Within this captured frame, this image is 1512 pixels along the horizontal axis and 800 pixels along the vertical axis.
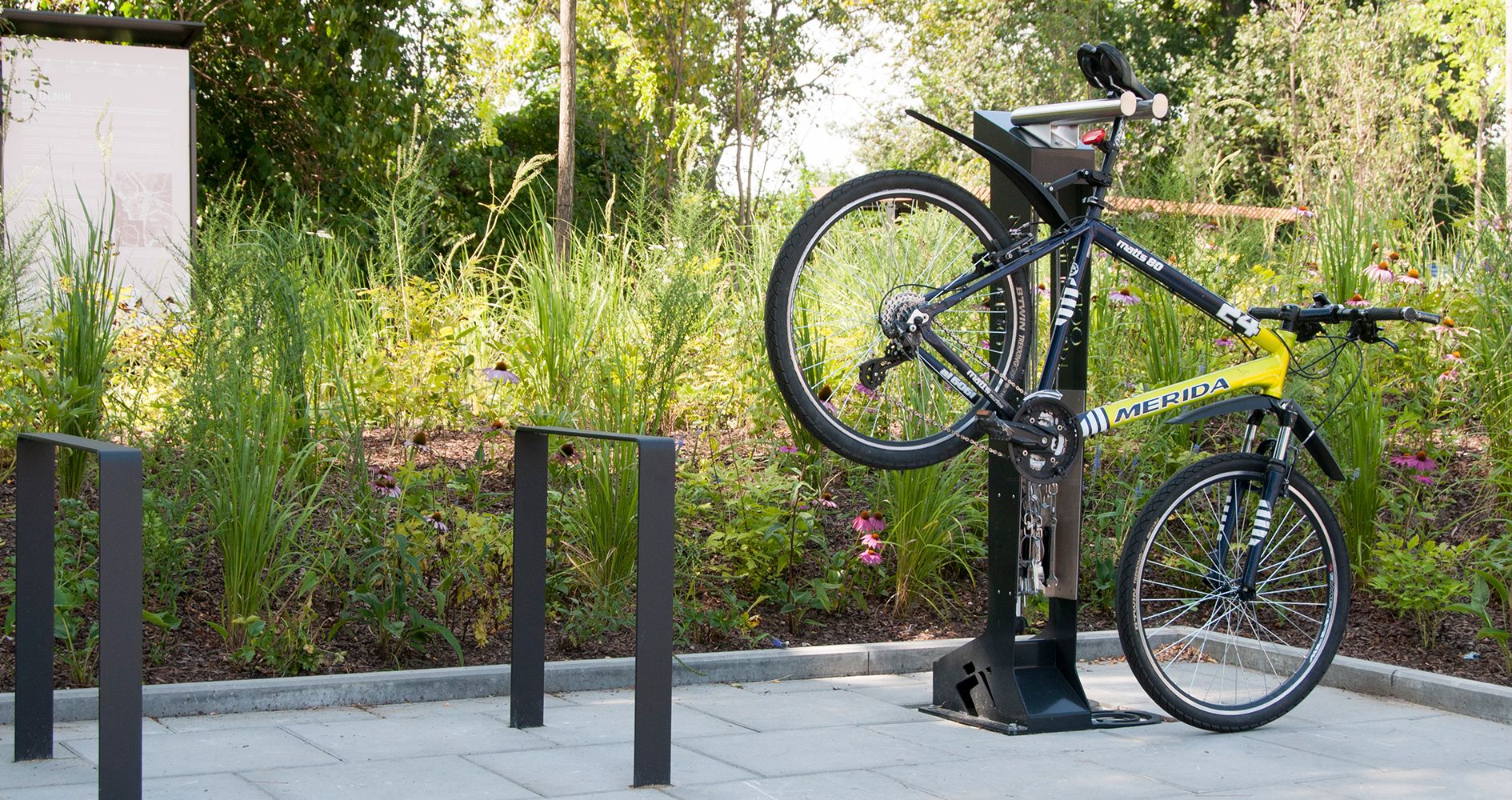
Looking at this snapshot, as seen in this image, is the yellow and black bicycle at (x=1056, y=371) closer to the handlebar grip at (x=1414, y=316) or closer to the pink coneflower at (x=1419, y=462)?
the handlebar grip at (x=1414, y=316)

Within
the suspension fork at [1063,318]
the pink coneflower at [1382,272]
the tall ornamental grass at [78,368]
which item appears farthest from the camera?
the pink coneflower at [1382,272]

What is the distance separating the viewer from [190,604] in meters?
4.55

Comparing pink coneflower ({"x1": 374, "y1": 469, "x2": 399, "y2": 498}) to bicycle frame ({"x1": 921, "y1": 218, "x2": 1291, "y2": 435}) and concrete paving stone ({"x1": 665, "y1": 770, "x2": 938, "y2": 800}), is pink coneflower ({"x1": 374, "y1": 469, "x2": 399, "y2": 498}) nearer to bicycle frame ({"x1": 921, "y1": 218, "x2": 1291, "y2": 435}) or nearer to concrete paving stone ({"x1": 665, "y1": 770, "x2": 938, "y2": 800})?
concrete paving stone ({"x1": 665, "y1": 770, "x2": 938, "y2": 800})

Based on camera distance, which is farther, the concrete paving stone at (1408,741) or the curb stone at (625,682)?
the curb stone at (625,682)

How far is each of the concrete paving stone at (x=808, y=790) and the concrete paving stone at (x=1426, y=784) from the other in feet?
3.60

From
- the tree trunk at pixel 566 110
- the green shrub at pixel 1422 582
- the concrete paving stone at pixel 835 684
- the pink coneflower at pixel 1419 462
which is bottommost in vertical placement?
the concrete paving stone at pixel 835 684

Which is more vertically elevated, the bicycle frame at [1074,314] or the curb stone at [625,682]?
the bicycle frame at [1074,314]

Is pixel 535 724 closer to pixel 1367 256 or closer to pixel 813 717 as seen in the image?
pixel 813 717

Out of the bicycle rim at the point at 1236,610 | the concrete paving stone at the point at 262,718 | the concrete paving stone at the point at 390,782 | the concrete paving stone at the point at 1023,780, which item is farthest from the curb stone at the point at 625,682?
the concrete paving stone at the point at 1023,780

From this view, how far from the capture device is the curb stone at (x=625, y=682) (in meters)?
3.92

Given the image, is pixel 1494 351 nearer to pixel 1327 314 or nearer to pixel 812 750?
pixel 1327 314

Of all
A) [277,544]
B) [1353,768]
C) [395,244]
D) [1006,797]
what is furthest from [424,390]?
[1353,768]

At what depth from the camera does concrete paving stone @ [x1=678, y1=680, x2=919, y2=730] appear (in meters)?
4.12

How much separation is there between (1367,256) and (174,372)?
581 cm
